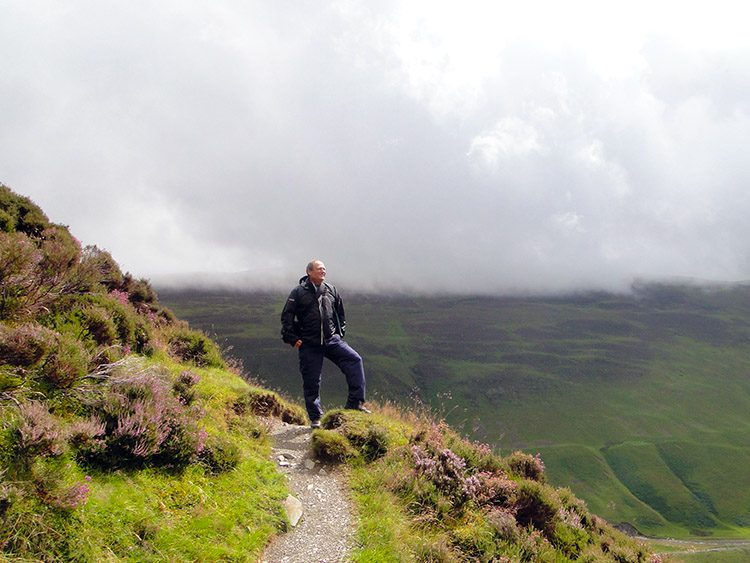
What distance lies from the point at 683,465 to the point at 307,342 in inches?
7446

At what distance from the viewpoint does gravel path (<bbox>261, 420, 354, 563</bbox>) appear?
480 cm

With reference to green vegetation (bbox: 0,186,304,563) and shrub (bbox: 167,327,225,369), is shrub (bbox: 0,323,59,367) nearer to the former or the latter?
green vegetation (bbox: 0,186,304,563)

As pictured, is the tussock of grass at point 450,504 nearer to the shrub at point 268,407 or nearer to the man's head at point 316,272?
the shrub at point 268,407

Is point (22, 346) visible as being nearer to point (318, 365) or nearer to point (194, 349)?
point (318, 365)

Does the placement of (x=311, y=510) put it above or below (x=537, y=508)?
above

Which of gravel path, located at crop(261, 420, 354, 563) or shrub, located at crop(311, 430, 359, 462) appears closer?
gravel path, located at crop(261, 420, 354, 563)

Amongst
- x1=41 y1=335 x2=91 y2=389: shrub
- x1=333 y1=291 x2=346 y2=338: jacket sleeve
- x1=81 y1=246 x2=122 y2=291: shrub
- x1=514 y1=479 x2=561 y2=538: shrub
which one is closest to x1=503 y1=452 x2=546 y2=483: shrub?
x1=514 y1=479 x2=561 y2=538: shrub

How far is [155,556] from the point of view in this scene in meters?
3.82

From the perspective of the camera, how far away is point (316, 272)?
29.8ft

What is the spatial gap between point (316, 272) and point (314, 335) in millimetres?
1299

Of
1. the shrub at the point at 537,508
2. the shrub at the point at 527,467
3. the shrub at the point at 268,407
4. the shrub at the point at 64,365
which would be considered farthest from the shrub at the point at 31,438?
the shrub at the point at 527,467

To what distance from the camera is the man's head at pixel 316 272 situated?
906cm

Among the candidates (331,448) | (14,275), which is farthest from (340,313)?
(14,275)

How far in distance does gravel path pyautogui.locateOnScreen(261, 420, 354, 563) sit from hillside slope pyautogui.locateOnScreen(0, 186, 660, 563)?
0.20 metres
